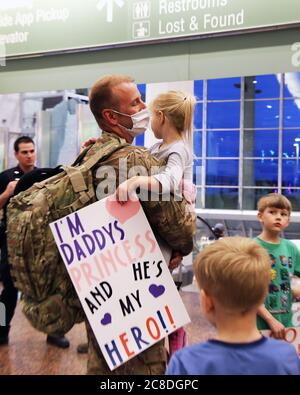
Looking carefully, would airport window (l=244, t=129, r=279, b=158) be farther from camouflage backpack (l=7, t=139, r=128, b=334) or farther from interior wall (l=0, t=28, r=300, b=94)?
camouflage backpack (l=7, t=139, r=128, b=334)

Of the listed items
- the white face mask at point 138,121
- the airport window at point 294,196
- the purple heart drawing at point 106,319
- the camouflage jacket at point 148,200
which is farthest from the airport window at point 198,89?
the purple heart drawing at point 106,319

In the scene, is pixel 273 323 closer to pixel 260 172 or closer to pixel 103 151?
pixel 260 172

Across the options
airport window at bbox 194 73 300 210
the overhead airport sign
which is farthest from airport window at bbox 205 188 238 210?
the overhead airport sign

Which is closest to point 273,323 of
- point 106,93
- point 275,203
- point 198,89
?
point 275,203

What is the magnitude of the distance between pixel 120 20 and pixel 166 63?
39 cm

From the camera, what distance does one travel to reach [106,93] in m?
1.62

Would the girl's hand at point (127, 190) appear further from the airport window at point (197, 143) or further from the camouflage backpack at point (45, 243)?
the airport window at point (197, 143)

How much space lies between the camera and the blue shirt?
3.47ft

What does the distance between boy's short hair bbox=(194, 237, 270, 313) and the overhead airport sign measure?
5.65 ft

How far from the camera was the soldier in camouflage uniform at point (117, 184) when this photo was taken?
5.02ft

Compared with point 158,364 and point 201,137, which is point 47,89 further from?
point 158,364

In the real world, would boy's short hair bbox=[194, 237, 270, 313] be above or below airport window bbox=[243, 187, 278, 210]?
below

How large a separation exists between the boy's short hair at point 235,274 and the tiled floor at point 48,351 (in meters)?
1.70

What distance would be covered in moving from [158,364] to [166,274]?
0.30 metres
